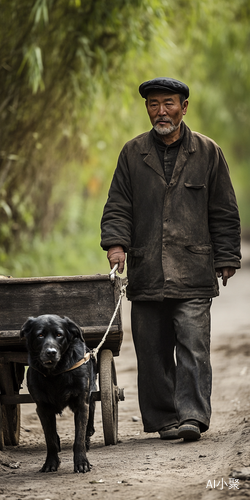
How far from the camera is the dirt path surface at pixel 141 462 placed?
2.97 metres

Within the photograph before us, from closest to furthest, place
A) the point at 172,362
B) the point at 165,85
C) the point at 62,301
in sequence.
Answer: the point at 62,301
the point at 165,85
the point at 172,362

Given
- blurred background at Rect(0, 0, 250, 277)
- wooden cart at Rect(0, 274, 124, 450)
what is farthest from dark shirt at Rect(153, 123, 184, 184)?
blurred background at Rect(0, 0, 250, 277)

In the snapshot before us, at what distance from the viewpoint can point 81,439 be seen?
355cm

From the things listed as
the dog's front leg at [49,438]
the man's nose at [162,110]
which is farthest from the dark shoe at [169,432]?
the man's nose at [162,110]

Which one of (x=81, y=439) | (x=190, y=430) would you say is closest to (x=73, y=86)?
(x=190, y=430)

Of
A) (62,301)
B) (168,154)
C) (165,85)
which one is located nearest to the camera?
(62,301)

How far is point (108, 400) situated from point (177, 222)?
118 centimetres

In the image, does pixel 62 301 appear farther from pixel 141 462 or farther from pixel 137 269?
pixel 141 462

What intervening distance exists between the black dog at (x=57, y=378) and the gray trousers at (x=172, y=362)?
82 cm

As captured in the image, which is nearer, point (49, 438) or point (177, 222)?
point (49, 438)

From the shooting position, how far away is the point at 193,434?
407 centimetres

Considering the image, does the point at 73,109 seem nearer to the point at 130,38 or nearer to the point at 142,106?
the point at 130,38

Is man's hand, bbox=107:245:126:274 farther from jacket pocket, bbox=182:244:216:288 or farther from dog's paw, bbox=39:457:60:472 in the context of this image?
dog's paw, bbox=39:457:60:472

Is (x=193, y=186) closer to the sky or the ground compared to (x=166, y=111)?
closer to the ground
